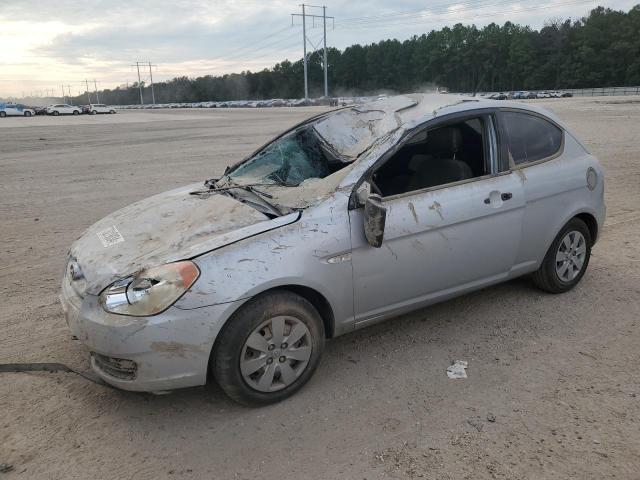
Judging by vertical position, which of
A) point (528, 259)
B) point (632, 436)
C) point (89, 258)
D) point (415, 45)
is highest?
point (415, 45)

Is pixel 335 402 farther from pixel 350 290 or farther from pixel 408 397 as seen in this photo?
pixel 350 290

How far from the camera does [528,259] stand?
425 centimetres

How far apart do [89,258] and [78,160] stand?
43.2ft

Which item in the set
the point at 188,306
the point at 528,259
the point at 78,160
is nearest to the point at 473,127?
the point at 528,259

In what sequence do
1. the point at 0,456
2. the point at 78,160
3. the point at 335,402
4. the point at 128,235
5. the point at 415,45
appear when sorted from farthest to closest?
the point at 415,45, the point at 78,160, the point at 128,235, the point at 335,402, the point at 0,456

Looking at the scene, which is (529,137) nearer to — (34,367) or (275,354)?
(275,354)

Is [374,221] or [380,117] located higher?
[380,117]

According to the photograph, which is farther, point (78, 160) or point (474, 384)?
point (78, 160)

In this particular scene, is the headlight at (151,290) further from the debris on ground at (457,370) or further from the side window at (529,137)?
the side window at (529,137)

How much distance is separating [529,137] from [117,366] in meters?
3.46

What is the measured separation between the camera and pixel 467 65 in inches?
4658

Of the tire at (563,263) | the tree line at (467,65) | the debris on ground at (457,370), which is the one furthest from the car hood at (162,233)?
the tree line at (467,65)

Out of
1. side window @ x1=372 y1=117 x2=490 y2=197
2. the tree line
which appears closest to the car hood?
side window @ x1=372 y1=117 x2=490 y2=197

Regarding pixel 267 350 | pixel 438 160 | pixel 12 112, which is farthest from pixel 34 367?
pixel 12 112
